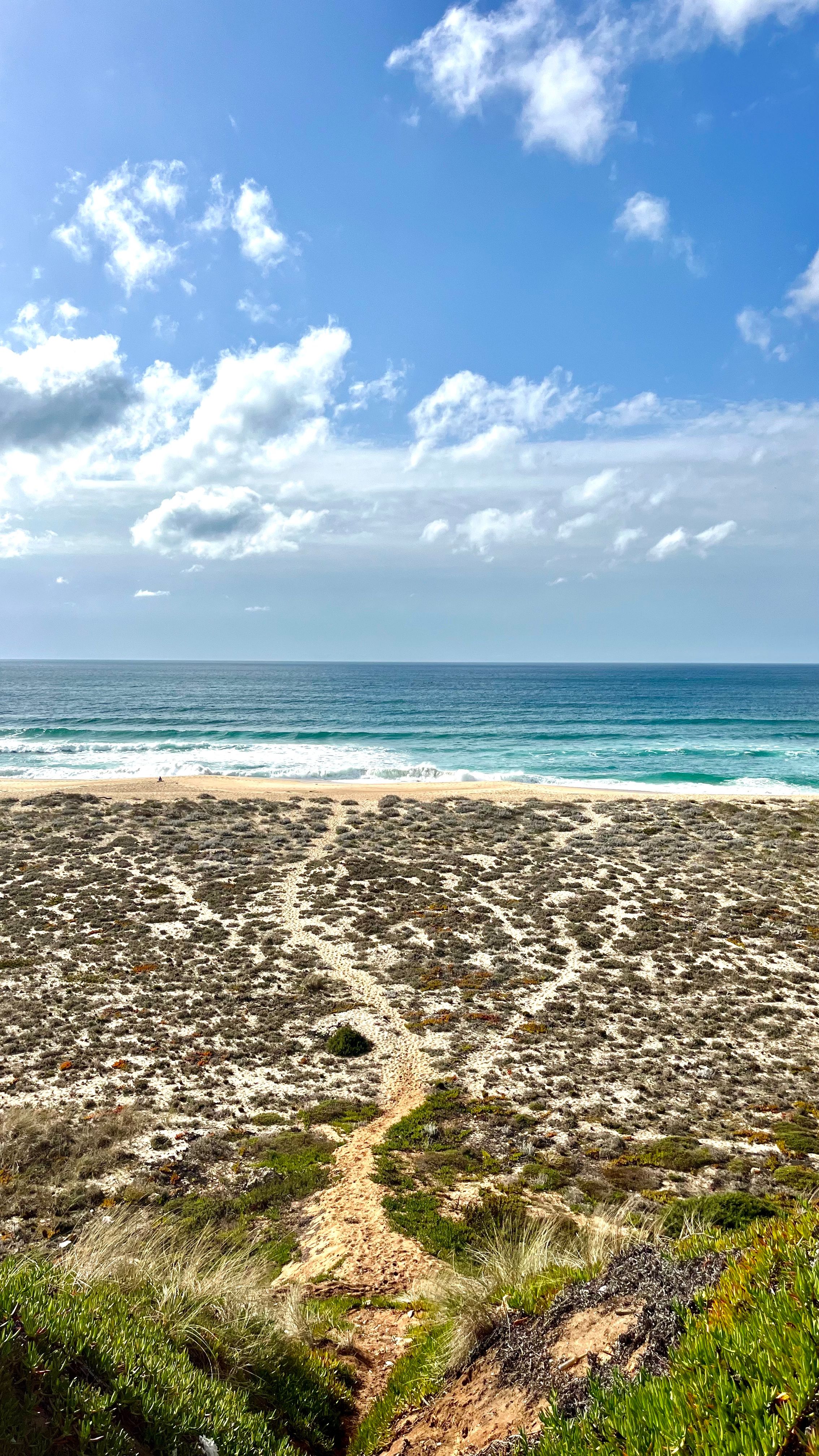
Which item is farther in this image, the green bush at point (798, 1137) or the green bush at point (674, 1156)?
the green bush at point (798, 1137)

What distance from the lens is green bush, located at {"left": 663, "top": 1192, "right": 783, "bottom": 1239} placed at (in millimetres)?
7328

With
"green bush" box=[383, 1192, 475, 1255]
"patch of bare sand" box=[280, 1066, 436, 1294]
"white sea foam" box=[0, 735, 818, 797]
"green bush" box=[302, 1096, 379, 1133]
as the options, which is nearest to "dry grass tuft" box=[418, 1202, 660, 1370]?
"green bush" box=[383, 1192, 475, 1255]

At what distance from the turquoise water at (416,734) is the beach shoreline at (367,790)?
1.52m

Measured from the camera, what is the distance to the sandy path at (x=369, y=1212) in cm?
700

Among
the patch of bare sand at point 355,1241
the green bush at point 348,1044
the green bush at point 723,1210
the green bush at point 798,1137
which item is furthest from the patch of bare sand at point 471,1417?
the green bush at point 348,1044

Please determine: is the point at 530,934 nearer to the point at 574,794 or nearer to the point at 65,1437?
the point at 65,1437

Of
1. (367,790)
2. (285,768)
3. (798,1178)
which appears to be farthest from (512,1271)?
(285,768)

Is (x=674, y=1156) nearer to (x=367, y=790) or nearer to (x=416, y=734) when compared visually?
(x=367, y=790)

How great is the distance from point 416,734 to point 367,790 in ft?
99.2

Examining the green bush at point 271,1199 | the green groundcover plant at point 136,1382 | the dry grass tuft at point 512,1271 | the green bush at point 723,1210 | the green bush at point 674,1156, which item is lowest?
the green bush at point 674,1156

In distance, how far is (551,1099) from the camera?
11.1 m

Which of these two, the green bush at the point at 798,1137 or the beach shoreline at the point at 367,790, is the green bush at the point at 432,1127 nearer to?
the green bush at the point at 798,1137

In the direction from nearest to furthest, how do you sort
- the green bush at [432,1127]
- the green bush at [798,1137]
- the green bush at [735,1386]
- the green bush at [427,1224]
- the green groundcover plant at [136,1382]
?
the green bush at [735,1386]
the green groundcover plant at [136,1382]
the green bush at [427,1224]
the green bush at [798,1137]
the green bush at [432,1127]

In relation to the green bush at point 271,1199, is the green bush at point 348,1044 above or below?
below
